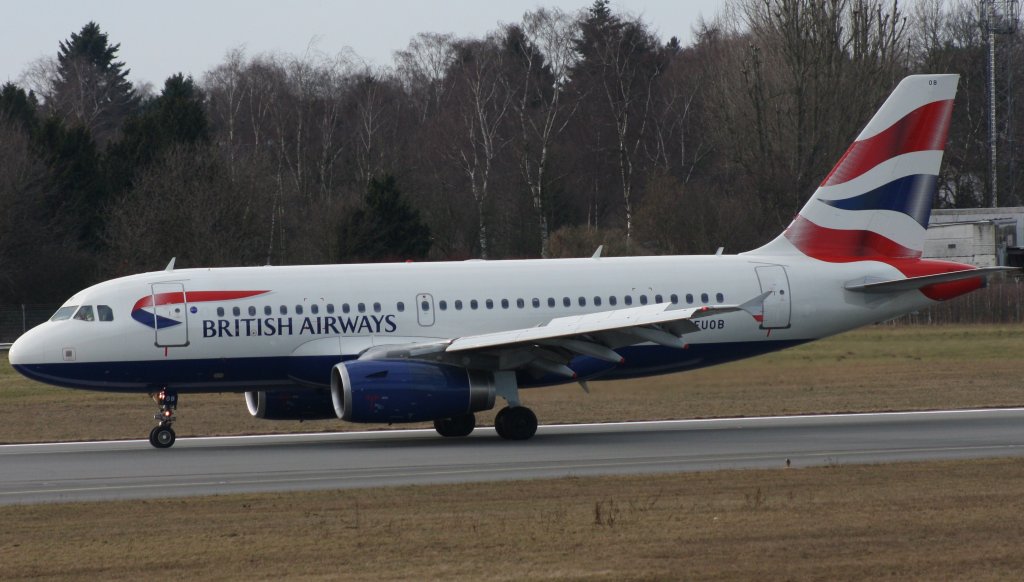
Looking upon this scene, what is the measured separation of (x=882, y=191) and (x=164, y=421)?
15011mm

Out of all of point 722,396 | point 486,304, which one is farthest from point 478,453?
point 722,396

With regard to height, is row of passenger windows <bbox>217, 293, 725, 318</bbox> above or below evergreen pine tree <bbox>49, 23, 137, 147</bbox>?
below

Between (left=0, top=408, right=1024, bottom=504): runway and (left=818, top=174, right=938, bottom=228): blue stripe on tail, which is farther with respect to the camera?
(left=818, top=174, right=938, bottom=228): blue stripe on tail

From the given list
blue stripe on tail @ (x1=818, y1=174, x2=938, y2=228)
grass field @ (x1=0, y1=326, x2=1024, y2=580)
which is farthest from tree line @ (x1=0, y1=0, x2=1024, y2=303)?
grass field @ (x1=0, y1=326, x2=1024, y2=580)

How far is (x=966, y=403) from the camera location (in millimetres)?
30578

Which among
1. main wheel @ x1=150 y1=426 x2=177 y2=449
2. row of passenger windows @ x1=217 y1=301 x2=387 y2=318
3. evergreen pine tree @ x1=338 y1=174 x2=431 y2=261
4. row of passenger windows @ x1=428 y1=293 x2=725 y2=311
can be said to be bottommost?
main wheel @ x1=150 y1=426 x2=177 y2=449

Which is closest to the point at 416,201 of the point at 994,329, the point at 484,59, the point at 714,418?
the point at 484,59

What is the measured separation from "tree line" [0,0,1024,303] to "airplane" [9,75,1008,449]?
2868 cm

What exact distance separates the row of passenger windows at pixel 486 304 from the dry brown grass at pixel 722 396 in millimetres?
1666

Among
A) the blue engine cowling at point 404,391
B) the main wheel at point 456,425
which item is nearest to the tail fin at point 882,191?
the main wheel at point 456,425

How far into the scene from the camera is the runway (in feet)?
65.3

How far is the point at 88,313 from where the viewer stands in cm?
2573

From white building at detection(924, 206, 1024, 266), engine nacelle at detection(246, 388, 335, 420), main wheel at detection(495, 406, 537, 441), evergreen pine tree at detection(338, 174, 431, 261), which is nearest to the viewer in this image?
main wheel at detection(495, 406, 537, 441)

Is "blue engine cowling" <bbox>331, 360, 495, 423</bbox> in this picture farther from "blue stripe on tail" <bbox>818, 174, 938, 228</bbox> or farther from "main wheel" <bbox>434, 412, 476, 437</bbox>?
"blue stripe on tail" <bbox>818, 174, 938, 228</bbox>
